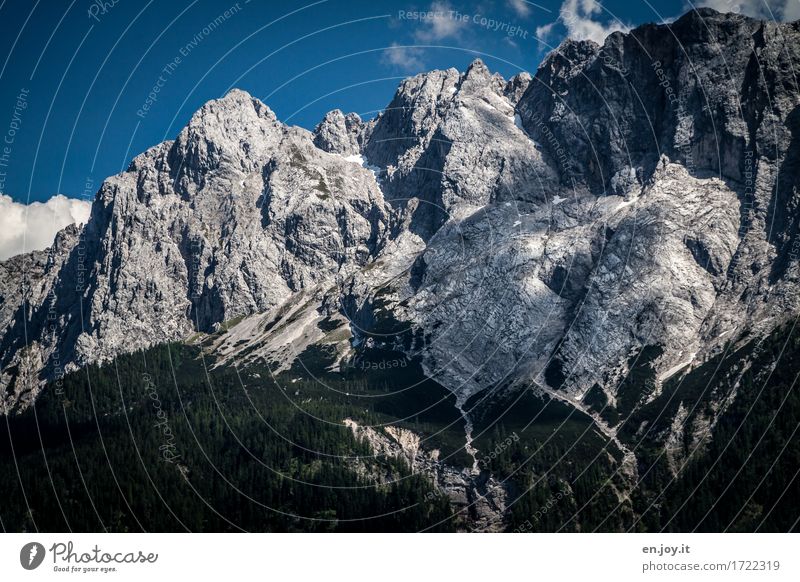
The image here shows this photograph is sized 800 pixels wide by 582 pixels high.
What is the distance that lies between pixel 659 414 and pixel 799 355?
106 ft

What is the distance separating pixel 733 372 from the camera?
15350cm

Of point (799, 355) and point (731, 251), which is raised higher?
point (731, 251)

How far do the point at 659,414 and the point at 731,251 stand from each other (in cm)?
5616

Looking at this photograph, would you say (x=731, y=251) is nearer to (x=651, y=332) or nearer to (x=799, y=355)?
(x=651, y=332)

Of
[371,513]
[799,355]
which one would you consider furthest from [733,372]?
Result: [371,513]

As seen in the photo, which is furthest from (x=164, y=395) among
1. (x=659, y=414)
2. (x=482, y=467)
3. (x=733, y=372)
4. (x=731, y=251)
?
(x=731, y=251)

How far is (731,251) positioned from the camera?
655ft

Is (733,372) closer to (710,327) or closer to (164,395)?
(710,327)

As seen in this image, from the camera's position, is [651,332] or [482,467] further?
[651,332]
